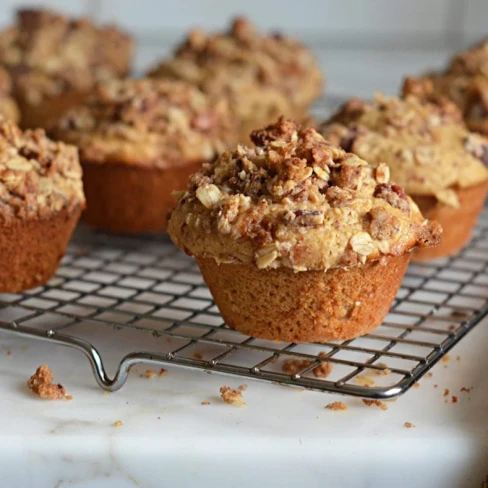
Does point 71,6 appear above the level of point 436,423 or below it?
above

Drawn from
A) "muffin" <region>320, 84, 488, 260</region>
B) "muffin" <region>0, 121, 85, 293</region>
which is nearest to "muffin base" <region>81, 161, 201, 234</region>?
"muffin" <region>0, 121, 85, 293</region>

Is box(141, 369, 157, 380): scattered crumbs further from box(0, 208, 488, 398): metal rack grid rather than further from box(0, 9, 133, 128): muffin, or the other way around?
box(0, 9, 133, 128): muffin

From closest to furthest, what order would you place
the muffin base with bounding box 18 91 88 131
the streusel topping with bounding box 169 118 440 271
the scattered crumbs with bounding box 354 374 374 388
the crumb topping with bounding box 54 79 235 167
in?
the streusel topping with bounding box 169 118 440 271 → the scattered crumbs with bounding box 354 374 374 388 → the crumb topping with bounding box 54 79 235 167 → the muffin base with bounding box 18 91 88 131

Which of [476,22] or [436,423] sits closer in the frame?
[436,423]

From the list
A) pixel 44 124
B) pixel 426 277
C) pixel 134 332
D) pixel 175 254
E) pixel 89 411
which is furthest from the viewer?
pixel 44 124

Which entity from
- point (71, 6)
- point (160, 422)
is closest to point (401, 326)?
point (160, 422)

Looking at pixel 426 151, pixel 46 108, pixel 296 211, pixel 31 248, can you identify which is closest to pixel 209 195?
pixel 296 211

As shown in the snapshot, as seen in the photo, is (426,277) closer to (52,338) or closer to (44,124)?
(52,338)
